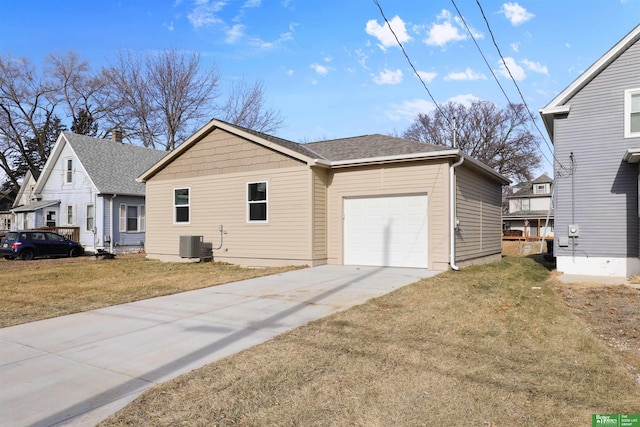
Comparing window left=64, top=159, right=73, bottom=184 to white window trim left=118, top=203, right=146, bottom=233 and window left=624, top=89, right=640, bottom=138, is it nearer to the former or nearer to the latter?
white window trim left=118, top=203, right=146, bottom=233

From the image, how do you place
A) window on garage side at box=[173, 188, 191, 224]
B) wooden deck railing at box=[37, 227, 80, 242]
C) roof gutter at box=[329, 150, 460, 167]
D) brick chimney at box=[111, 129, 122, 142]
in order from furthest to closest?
brick chimney at box=[111, 129, 122, 142]
wooden deck railing at box=[37, 227, 80, 242]
window on garage side at box=[173, 188, 191, 224]
roof gutter at box=[329, 150, 460, 167]

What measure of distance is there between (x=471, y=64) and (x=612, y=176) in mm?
5324

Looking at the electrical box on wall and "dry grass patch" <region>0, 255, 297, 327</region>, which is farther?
the electrical box on wall

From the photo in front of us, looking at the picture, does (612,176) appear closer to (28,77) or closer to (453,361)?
(453,361)

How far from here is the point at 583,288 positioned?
379 inches

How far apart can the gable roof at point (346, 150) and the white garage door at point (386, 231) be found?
120 cm

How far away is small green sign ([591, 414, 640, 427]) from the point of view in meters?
3.12

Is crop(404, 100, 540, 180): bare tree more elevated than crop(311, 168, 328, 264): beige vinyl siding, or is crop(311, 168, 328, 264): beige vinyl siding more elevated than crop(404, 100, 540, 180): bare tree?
crop(404, 100, 540, 180): bare tree

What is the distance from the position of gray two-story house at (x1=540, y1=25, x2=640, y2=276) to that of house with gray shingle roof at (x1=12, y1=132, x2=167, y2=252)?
62.6 feet

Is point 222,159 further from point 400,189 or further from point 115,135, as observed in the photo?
point 115,135

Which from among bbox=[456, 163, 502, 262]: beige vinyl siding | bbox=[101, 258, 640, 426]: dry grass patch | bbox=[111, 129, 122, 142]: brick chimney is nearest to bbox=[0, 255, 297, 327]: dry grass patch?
bbox=[101, 258, 640, 426]: dry grass patch

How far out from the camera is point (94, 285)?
9930mm

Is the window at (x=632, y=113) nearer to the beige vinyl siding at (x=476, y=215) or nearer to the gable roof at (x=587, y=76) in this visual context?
the gable roof at (x=587, y=76)

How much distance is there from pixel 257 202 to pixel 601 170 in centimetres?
997
